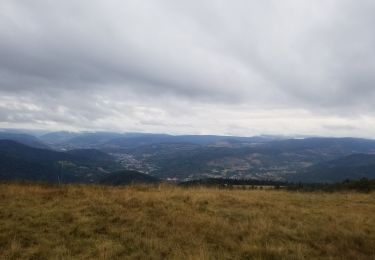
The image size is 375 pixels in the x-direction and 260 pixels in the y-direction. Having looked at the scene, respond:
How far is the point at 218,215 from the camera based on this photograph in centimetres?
1412

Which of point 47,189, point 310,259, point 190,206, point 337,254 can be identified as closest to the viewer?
point 310,259

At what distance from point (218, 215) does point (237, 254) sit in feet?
15.0

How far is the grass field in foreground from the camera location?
9359 mm

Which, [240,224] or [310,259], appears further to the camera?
[240,224]

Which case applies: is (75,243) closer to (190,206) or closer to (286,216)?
(190,206)

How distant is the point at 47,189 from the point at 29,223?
7.19 meters

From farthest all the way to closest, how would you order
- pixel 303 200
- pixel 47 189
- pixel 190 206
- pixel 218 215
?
pixel 303 200, pixel 47 189, pixel 190 206, pixel 218 215

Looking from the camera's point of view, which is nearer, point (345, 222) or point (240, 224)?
point (240, 224)

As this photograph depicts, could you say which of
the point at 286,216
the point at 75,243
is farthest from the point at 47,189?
the point at 286,216

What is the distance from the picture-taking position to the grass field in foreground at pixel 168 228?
9359 millimetres

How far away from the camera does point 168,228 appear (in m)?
11.6

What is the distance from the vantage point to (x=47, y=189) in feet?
59.5

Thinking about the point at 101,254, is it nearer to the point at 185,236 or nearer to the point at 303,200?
the point at 185,236

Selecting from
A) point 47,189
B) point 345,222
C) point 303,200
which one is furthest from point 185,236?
point 303,200
